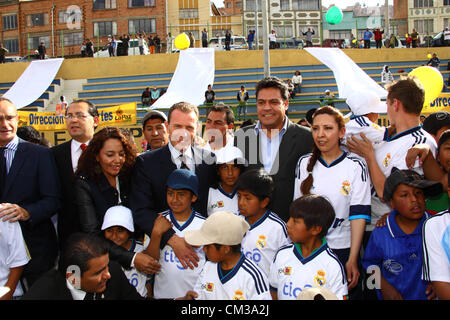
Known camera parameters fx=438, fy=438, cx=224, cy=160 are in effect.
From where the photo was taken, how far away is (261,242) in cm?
316

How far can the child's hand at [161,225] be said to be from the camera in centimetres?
307

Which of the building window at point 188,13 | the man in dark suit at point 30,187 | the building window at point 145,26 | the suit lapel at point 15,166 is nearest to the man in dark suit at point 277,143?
the man in dark suit at point 30,187

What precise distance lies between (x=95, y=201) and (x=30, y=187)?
0.49 meters

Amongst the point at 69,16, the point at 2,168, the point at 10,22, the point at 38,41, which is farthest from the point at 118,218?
the point at 10,22

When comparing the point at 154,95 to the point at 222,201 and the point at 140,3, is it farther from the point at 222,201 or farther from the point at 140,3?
the point at 140,3

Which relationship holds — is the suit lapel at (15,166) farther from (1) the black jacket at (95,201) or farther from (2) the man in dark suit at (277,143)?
(2) the man in dark suit at (277,143)

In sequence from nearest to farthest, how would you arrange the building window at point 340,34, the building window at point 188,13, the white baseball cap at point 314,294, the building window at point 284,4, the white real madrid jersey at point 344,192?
the white baseball cap at point 314,294 → the white real madrid jersey at point 344,192 → the building window at point 188,13 → the building window at point 284,4 → the building window at point 340,34

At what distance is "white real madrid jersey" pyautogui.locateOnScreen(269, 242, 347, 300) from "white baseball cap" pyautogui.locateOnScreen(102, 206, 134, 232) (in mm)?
1095

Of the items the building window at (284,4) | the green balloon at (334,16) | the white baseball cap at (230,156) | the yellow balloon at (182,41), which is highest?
the building window at (284,4)

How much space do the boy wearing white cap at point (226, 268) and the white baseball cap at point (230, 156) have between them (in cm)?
78

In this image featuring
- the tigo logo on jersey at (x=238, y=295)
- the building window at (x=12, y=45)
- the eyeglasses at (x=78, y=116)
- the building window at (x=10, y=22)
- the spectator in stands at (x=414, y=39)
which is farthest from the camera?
the building window at (x=10, y=22)

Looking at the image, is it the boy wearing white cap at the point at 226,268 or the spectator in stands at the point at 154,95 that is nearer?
the boy wearing white cap at the point at 226,268

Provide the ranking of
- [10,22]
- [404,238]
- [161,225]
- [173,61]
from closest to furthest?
[404,238] → [161,225] → [173,61] → [10,22]

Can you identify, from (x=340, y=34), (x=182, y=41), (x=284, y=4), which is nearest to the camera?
(x=182, y=41)
